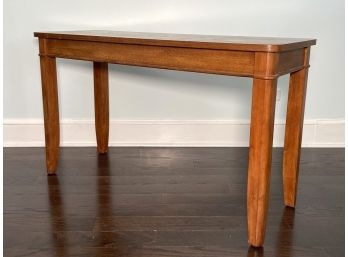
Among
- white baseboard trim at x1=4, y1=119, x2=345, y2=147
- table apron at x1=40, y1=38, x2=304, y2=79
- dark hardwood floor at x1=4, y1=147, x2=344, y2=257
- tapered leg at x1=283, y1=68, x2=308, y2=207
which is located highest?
table apron at x1=40, y1=38, x2=304, y2=79

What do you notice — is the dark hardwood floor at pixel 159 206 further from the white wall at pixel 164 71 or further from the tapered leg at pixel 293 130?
the white wall at pixel 164 71

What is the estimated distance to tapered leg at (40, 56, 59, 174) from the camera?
183 cm

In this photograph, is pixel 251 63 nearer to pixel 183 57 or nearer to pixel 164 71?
pixel 183 57

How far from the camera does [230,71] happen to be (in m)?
1.27

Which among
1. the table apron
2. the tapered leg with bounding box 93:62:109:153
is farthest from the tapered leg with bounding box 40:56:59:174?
the tapered leg with bounding box 93:62:109:153

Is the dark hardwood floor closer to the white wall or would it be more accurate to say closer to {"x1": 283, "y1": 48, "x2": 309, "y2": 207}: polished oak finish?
{"x1": 283, "y1": 48, "x2": 309, "y2": 207}: polished oak finish

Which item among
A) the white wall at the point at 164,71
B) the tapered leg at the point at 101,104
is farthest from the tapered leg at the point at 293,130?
the tapered leg at the point at 101,104

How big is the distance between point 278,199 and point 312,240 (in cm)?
33

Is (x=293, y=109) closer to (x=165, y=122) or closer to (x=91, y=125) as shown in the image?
(x=165, y=122)

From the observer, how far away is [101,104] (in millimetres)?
2199

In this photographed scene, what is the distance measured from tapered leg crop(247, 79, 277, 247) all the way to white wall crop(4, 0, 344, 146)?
1047 mm

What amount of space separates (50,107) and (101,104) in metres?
0.36

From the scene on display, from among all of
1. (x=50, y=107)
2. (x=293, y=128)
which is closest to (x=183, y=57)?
(x=293, y=128)

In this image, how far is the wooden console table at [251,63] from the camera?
1224 mm
